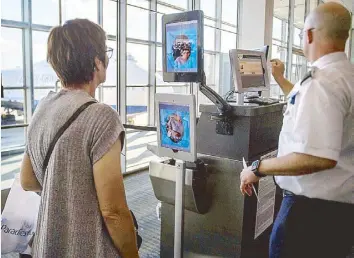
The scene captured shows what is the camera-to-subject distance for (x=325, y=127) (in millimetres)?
1201

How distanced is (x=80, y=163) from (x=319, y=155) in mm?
801

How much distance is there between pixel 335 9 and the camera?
127 cm

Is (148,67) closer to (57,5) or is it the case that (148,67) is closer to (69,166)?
(57,5)

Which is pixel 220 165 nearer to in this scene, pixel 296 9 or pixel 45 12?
pixel 45 12

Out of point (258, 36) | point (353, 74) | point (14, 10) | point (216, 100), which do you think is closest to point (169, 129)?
point (216, 100)

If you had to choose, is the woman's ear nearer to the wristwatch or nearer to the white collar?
the white collar

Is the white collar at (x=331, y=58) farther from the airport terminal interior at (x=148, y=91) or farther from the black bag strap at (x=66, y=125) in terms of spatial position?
the black bag strap at (x=66, y=125)

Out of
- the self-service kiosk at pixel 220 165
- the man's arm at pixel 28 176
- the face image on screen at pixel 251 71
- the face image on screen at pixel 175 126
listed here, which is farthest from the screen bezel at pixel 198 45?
the man's arm at pixel 28 176

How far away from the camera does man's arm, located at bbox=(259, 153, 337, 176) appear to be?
1209 mm

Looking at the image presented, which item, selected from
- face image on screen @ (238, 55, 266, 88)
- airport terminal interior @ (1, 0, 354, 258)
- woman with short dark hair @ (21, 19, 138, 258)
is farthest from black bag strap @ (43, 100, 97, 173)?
face image on screen @ (238, 55, 266, 88)

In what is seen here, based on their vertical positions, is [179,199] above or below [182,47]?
below

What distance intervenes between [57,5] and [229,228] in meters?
3.38

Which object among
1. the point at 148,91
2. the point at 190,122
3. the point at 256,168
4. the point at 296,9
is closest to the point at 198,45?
the point at 190,122

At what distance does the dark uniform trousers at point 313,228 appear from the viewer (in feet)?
4.36
